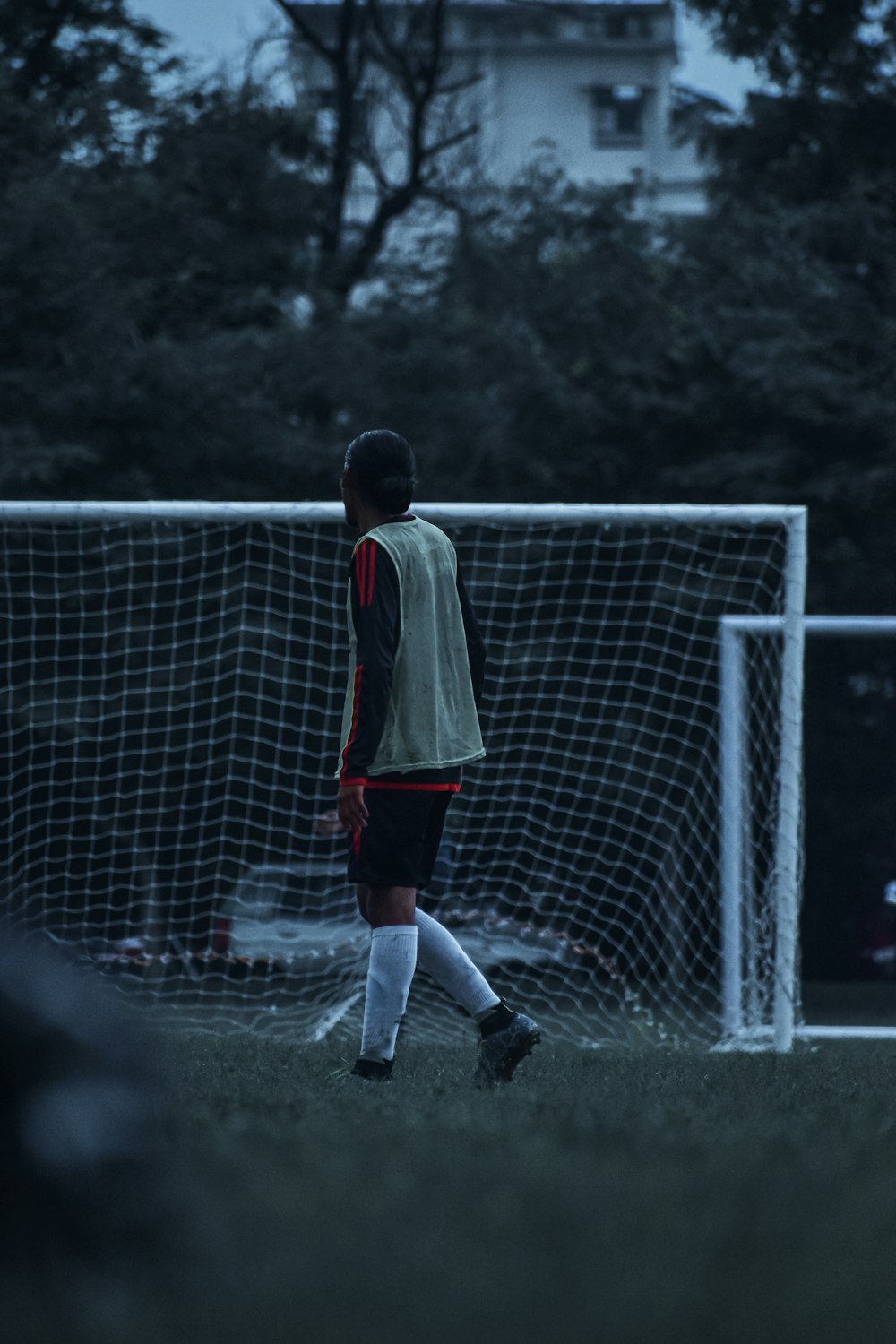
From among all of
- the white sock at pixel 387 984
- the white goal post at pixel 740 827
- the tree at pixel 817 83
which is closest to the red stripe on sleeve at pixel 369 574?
the white sock at pixel 387 984

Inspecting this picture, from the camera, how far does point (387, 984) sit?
4.48 m

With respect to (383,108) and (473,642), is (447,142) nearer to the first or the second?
(383,108)

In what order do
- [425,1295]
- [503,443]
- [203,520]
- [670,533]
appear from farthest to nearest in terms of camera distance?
[503,443], [670,533], [203,520], [425,1295]

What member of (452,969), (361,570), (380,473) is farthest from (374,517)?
(452,969)

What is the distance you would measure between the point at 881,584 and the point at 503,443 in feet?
9.24

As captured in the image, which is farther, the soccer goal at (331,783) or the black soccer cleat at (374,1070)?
the soccer goal at (331,783)

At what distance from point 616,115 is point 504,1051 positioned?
34013 millimetres

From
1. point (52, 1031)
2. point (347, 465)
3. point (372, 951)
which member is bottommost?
point (372, 951)

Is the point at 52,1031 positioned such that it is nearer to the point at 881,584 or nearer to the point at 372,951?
the point at 372,951

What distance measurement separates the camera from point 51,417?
1122 cm

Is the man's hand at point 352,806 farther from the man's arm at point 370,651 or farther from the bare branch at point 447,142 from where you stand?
the bare branch at point 447,142

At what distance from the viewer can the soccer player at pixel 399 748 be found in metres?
4.42

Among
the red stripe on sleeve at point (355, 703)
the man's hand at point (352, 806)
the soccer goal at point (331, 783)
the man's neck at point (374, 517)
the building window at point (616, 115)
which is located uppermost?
the building window at point (616, 115)

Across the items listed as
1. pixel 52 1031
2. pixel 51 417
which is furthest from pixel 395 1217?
pixel 51 417
